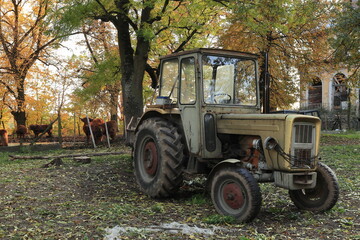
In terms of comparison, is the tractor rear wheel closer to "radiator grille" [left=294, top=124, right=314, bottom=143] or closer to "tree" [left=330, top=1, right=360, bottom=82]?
"radiator grille" [left=294, top=124, right=314, bottom=143]

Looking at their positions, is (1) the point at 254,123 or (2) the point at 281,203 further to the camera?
(2) the point at 281,203

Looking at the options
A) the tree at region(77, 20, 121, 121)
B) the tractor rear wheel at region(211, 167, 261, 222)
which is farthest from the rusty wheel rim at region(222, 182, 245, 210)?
the tree at region(77, 20, 121, 121)

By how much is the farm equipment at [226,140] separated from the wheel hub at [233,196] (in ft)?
0.04

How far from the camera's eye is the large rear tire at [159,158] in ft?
21.4

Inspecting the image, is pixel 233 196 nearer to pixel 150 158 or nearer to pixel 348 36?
pixel 150 158

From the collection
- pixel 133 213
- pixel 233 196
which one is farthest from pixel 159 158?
pixel 233 196

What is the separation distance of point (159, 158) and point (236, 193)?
5.86ft

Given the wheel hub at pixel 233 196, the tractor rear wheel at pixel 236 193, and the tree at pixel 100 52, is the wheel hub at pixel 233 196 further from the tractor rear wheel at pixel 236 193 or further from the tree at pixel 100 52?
the tree at pixel 100 52

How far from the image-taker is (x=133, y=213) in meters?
5.71

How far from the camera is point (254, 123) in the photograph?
18.7ft

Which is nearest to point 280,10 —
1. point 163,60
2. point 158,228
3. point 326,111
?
point 163,60

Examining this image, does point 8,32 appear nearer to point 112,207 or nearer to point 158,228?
point 112,207

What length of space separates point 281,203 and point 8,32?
19335mm

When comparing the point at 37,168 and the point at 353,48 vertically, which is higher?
the point at 353,48
